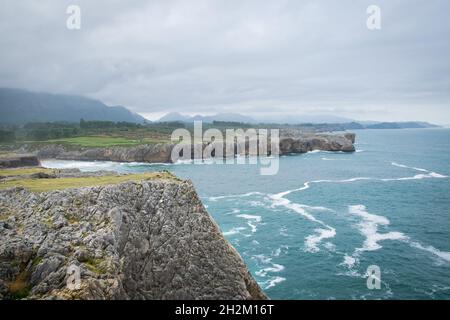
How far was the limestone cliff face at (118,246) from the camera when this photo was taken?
21891mm

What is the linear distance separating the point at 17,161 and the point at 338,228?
65.6m

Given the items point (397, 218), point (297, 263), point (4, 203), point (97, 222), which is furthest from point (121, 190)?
point (397, 218)

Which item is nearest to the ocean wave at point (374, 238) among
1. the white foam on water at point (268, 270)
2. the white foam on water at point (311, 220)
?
the white foam on water at point (311, 220)

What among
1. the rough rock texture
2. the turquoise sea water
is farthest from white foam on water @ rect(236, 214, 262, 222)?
the rough rock texture

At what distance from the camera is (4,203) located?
28.1 m

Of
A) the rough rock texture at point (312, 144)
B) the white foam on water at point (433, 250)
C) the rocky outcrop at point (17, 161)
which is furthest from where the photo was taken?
the rough rock texture at point (312, 144)

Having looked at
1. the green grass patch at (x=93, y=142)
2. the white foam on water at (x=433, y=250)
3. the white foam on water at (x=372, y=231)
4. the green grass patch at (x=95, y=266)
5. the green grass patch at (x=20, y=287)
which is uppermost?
the green grass patch at (x=93, y=142)

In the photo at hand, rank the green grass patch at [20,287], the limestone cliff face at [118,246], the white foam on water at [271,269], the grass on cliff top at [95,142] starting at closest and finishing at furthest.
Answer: the green grass patch at [20,287] < the limestone cliff face at [118,246] < the white foam on water at [271,269] < the grass on cliff top at [95,142]

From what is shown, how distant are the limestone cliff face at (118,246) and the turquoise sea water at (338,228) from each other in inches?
376

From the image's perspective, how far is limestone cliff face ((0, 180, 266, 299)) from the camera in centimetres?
2189

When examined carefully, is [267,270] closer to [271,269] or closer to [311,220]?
[271,269]

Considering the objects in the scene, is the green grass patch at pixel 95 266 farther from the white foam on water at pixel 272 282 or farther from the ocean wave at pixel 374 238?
the ocean wave at pixel 374 238

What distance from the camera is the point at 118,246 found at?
25.4 m
